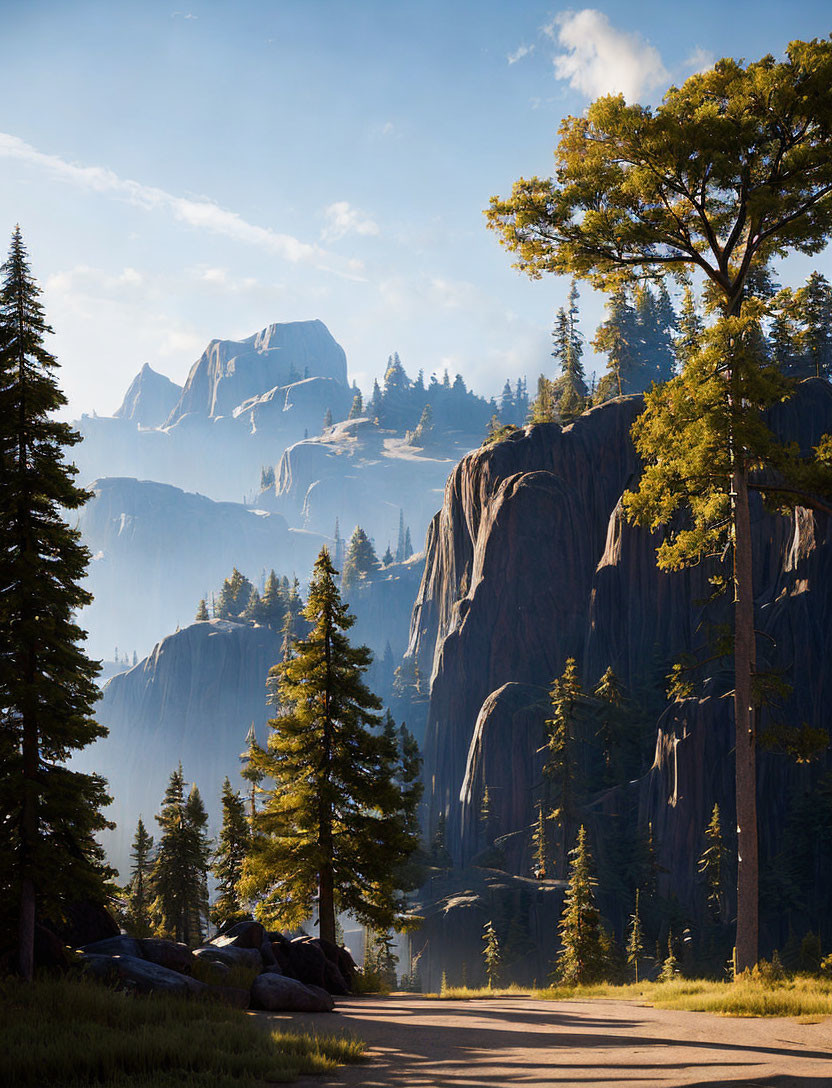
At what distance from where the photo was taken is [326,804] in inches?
805

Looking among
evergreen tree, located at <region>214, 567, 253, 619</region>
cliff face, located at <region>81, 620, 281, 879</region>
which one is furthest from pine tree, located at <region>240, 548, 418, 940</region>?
evergreen tree, located at <region>214, 567, 253, 619</region>

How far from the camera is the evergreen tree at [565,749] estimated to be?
55625 millimetres

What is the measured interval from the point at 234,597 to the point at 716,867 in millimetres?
119809

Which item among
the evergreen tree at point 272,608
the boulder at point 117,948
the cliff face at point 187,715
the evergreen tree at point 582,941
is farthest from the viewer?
the cliff face at point 187,715

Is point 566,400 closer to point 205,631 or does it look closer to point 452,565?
point 452,565

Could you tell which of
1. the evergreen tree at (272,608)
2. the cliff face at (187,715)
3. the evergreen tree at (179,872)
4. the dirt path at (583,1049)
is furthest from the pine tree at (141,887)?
the cliff face at (187,715)

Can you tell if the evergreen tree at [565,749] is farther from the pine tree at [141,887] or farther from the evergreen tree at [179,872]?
the pine tree at [141,887]

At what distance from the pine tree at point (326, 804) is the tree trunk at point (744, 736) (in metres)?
8.87

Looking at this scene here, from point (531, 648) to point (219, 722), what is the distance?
93.8 meters

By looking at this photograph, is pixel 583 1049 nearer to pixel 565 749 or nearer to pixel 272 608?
pixel 565 749

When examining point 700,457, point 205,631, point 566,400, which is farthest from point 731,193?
point 205,631

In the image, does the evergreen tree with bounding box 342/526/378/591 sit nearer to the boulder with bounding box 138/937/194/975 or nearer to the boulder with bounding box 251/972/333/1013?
the boulder with bounding box 138/937/194/975

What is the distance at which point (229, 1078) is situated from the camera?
255 inches

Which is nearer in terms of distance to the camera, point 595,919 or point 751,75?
point 751,75
